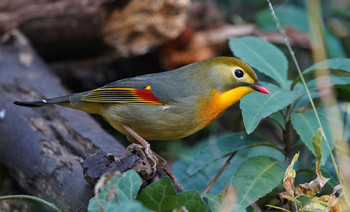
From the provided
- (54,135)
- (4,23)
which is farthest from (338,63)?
(4,23)

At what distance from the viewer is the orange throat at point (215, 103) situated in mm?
3326

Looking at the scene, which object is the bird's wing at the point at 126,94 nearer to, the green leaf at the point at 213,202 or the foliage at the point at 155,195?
the green leaf at the point at 213,202

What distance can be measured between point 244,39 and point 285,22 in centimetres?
268

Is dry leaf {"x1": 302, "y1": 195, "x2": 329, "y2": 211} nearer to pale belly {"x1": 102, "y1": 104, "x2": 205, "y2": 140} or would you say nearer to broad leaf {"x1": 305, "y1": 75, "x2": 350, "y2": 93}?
broad leaf {"x1": 305, "y1": 75, "x2": 350, "y2": 93}

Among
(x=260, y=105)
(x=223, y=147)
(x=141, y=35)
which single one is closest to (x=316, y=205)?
(x=260, y=105)

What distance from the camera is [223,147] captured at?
133 inches

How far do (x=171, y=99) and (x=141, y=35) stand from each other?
2.40m

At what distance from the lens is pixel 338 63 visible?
10.1ft

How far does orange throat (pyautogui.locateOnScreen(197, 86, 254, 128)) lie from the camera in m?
3.33

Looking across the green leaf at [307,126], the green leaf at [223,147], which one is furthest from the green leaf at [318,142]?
the green leaf at [223,147]

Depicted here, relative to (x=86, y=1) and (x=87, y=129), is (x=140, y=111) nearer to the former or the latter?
(x=87, y=129)

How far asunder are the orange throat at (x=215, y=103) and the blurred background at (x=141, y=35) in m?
1.89

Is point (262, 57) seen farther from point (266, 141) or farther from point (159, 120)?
point (159, 120)

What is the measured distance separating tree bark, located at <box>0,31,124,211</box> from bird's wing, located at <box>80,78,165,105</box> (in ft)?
1.26
